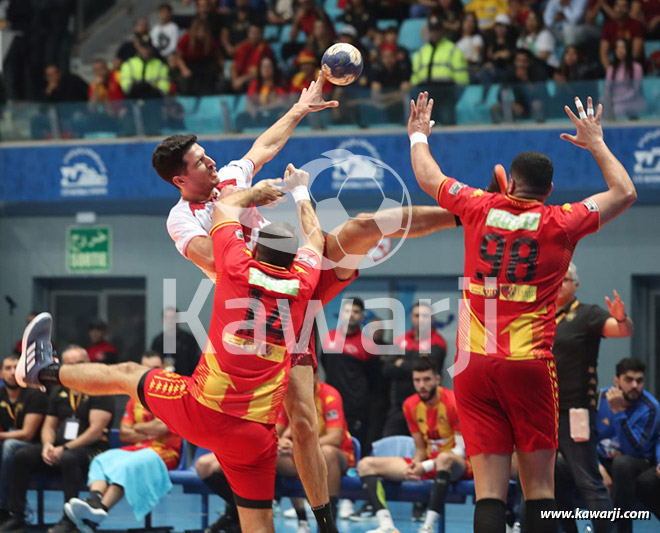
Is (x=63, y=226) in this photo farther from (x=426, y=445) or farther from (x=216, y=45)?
(x=426, y=445)

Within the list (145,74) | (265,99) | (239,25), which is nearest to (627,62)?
(265,99)

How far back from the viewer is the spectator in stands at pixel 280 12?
16594mm

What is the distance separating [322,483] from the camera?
6.11 metres

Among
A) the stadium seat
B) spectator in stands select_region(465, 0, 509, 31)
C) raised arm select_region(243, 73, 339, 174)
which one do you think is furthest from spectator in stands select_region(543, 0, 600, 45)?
raised arm select_region(243, 73, 339, 174)

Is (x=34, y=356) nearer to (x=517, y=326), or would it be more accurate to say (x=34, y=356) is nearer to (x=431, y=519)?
(x=517, y=326)

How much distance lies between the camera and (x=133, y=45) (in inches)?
653

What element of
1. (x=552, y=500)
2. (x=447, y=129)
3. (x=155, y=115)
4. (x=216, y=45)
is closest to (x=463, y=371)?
(x=552, y=500)

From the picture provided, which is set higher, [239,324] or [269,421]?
[239,324]

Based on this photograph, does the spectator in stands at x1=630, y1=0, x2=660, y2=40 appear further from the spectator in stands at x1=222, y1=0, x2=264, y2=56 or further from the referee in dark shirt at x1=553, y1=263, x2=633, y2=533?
the referee in dark shirt at x1=553, y1=263, x2=633, y2=533

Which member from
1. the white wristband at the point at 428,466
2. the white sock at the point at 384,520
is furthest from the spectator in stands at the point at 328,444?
the white wristband at the point at 428,466

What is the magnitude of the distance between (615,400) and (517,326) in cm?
365

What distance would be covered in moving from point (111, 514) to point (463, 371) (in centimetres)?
652

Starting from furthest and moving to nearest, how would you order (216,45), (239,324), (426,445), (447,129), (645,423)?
(216,45) → (447,129) → (426,445) → (645,423) → (239,324)

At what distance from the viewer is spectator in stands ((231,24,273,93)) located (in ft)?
48.1
